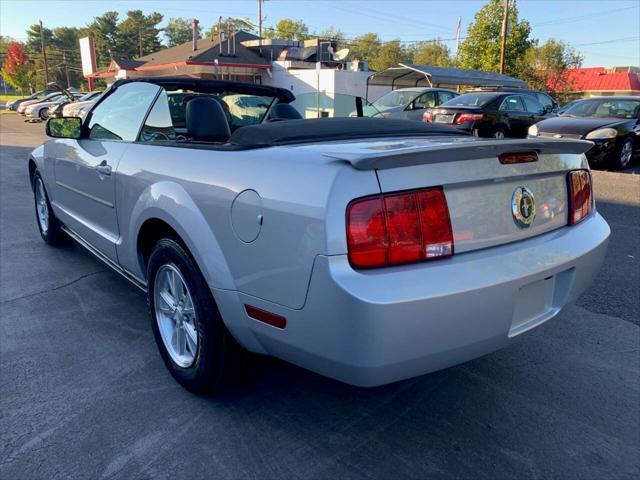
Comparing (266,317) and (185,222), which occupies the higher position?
(185,222)

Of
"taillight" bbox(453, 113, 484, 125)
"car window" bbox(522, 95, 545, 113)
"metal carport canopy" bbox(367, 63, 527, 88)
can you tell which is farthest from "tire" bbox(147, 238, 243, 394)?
"metal carport canopy" bbox(367, 63, 527, 88)

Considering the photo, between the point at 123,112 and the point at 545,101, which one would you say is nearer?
the point at 123,112

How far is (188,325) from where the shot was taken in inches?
101

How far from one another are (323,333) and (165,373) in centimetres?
138

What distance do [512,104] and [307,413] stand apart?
36.9 ft

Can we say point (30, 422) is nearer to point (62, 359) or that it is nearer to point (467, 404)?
point (62, 359)

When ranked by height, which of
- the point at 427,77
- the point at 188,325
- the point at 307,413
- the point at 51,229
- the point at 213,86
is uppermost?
the point at 427,77

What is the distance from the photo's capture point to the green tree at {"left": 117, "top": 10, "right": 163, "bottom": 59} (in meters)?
78.8

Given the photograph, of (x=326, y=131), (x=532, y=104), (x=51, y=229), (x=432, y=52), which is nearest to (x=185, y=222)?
(x=326, y=131)

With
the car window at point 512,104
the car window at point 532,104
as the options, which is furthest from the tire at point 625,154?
the car window at point 532,104

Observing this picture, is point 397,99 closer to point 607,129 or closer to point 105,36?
point 607,129

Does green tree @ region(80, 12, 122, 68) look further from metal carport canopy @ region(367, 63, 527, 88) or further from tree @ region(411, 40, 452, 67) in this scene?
metal carport canopy @ region(367, 63, 527, 88)

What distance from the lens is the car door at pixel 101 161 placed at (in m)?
3.22

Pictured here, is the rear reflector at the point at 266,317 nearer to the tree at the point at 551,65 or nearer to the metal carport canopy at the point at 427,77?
the metal carport canopy at the point at 427,77
